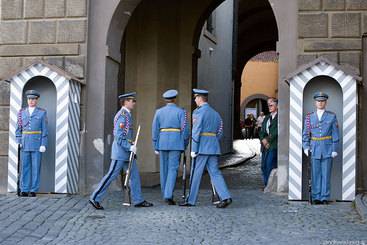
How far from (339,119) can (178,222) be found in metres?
3.33

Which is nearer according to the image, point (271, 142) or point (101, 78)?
point (101, 78)

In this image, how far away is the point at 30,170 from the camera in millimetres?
9539

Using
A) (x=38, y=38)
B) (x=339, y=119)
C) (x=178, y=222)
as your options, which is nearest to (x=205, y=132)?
(x=178, y=222)

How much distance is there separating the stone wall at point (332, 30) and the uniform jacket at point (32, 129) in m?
4.11

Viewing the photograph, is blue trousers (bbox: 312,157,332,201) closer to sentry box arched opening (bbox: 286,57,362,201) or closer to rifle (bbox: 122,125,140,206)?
sentry box arched opening (bbox: 286,57,362,201)

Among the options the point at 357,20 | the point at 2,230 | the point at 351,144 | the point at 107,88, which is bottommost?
the point at 2,230

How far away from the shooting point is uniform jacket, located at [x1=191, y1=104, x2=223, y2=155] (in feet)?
28.5

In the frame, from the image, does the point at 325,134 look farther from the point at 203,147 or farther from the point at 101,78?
the point at 101,78

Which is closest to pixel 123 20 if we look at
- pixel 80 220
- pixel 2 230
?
pixel 80 220

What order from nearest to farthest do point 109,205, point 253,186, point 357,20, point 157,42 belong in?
point 109,205
point 357,20
point 253,186
point 157,42

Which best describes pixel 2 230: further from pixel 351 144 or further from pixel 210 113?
pixel 351 144

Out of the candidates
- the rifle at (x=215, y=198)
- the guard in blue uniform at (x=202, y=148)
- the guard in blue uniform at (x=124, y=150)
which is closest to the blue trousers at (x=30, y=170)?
the guard in blue uniform at (x=124, y=150)

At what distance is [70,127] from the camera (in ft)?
32.3

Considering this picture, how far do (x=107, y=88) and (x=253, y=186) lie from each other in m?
3.59
